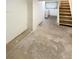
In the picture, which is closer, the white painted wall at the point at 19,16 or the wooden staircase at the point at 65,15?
the white painted wall at the point at 19,16

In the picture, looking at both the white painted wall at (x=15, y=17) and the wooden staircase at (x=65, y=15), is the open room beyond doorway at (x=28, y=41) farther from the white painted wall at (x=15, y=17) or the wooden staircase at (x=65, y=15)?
the wooden staircase at (x=65, y=15)

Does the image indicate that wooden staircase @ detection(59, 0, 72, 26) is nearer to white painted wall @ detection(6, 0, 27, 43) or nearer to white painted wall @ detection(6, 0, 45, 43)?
white painted wall @ detection(6, 0, 45, 43)

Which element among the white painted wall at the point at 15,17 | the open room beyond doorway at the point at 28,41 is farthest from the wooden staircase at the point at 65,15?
the white painted wall at the point at 15,17

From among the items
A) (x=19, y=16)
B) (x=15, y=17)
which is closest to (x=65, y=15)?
(x=19, y=16)

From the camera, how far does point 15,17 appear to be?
17.2ft

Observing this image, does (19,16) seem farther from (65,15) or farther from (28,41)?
(65,15)

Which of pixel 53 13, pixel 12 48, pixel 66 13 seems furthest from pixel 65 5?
pixel 12 48

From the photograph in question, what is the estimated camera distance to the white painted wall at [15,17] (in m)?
4.63

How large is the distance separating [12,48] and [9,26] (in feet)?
3.13

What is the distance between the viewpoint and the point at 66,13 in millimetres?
8242

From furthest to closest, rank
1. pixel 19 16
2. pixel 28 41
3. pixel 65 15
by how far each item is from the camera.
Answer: pixel 65 15 < pixel 19 16 < pixel 28 41

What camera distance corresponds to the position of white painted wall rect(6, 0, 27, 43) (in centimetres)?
463

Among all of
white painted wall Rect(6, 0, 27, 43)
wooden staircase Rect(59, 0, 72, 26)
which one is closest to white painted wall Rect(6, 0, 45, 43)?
white painted wall Rect(6, 0, 27, 43)
